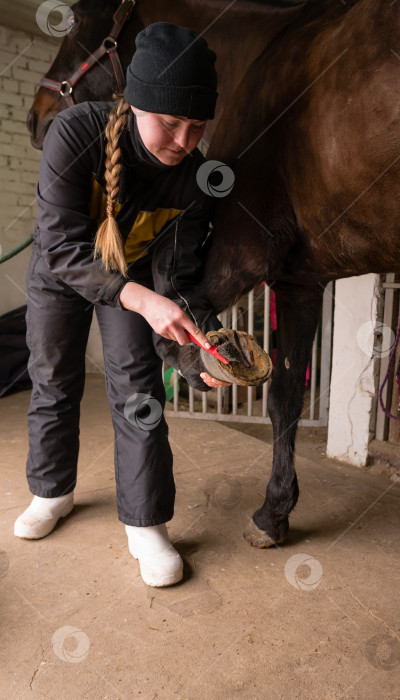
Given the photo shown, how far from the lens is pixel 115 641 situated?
1240mm

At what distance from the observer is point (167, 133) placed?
1220 mm

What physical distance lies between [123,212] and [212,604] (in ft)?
3.35

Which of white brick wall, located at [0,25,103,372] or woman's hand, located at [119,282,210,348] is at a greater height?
white brick wall, located at [0,25,103,372]

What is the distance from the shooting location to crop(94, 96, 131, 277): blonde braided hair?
1252 millimetres

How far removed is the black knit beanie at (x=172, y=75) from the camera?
3.73ft

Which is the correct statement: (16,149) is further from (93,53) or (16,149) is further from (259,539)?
(259,539)

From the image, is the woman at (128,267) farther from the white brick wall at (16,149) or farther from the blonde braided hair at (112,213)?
the white brick wall at (16,149)

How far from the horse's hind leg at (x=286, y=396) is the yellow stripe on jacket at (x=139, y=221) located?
16.0 inches

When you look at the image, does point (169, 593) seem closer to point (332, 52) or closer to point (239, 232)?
point (239, 232)

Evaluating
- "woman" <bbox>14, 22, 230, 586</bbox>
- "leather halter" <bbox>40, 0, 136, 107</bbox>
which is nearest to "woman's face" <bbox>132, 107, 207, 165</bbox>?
"woman" <bbox>14, 22, 230, 586</bbox>

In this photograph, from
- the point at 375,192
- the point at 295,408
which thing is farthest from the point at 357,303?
the point at 375,192

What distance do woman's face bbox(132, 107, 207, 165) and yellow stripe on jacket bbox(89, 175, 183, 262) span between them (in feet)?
0.60

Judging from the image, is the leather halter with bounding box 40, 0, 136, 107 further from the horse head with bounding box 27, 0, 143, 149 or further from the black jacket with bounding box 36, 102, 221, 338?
the black jacket with bounding box 36, 102, 221, 338

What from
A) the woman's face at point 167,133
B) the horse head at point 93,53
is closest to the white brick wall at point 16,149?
the horse head at point 93,53
